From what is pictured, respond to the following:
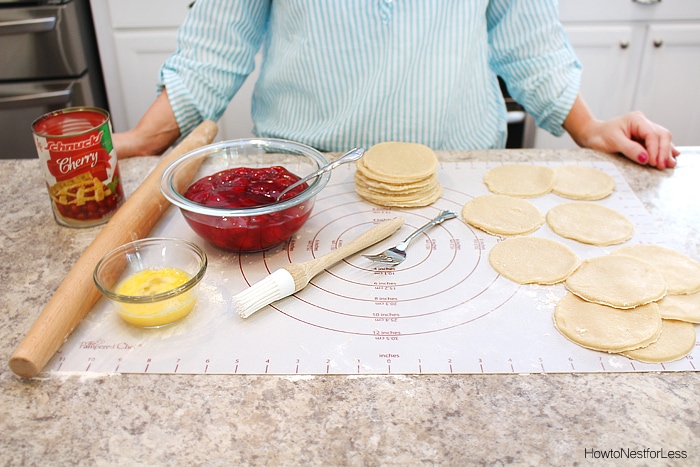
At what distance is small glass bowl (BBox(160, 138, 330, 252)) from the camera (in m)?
0.89

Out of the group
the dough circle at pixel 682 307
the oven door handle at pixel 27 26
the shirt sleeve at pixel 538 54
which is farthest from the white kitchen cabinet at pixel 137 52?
the dough circle at pixel 682 307

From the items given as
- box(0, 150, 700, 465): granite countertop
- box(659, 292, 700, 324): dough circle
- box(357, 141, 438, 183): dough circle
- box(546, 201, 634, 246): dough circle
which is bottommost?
box(0, 150, 700, 465): granite countertop

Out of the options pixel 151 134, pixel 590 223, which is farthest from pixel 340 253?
pixel 151 134

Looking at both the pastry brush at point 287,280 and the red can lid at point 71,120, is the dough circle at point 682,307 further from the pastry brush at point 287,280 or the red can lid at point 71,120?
the red can lid at point 71,120

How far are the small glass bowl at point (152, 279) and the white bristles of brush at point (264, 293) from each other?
0.22 feet

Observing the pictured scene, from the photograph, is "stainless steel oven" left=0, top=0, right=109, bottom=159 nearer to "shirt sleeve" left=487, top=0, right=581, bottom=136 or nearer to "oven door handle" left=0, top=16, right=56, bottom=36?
"oven door handle" left=0, top=16, right=56, bottom=36

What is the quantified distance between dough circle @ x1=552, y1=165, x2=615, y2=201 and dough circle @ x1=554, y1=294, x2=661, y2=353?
355 millimetres

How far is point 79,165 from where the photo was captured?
0.97 meters

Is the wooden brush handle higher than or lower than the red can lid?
lower

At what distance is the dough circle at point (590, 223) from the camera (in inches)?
39.1

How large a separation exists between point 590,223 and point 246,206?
0.59 metres

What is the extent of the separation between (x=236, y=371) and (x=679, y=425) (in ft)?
1.69

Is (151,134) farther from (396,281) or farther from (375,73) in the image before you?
(396,281)

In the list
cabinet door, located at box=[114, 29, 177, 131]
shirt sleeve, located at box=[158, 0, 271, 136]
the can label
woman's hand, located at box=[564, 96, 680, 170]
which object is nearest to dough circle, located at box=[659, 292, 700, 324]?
woman's hand, located at box=[564, 96, 680, 170]
